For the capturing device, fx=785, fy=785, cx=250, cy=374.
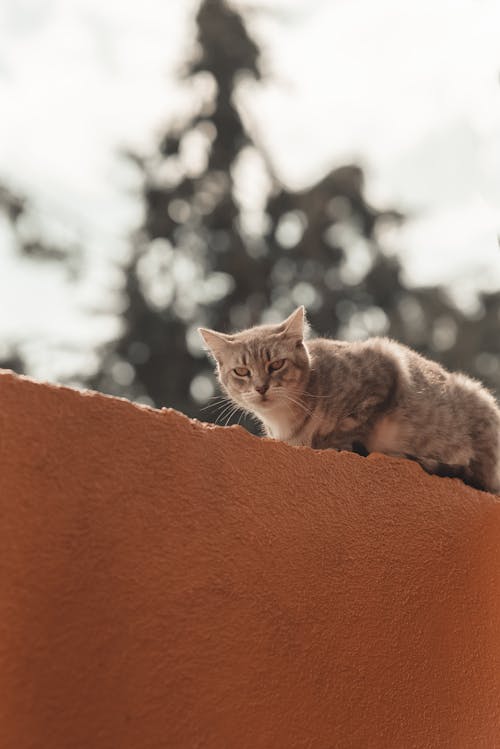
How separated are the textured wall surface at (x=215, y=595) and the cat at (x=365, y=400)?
43 cm

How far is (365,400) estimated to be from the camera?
2287 millimetres

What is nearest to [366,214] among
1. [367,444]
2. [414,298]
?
[414,298]

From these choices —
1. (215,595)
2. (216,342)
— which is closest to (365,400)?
(216,342)

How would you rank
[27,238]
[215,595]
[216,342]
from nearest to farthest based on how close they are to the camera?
[215,595] → [216,342] → [27,238]

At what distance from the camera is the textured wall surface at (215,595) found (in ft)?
3.47

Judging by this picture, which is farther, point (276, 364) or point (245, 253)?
point (245, 253)

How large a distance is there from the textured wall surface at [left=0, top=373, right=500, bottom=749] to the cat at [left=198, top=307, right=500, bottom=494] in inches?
16.9

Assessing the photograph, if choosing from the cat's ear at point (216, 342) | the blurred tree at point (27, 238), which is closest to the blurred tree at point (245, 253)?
the blurred tree at point (27, 238)

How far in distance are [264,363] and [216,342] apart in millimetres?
253

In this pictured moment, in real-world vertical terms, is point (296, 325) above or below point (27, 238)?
above

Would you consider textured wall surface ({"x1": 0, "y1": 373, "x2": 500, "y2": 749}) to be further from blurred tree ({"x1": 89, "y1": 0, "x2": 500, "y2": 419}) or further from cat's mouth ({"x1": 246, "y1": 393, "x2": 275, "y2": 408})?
blurred tree ({"x1": 89, "y1": 0, "x2": 500, "y2": 419})

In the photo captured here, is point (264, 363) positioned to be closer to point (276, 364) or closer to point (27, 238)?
point (276, 364)

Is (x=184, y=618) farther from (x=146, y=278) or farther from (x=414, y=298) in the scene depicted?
(x=414, y=298)

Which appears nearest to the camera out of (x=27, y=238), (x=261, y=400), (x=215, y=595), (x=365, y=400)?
(x=215, y=595)
